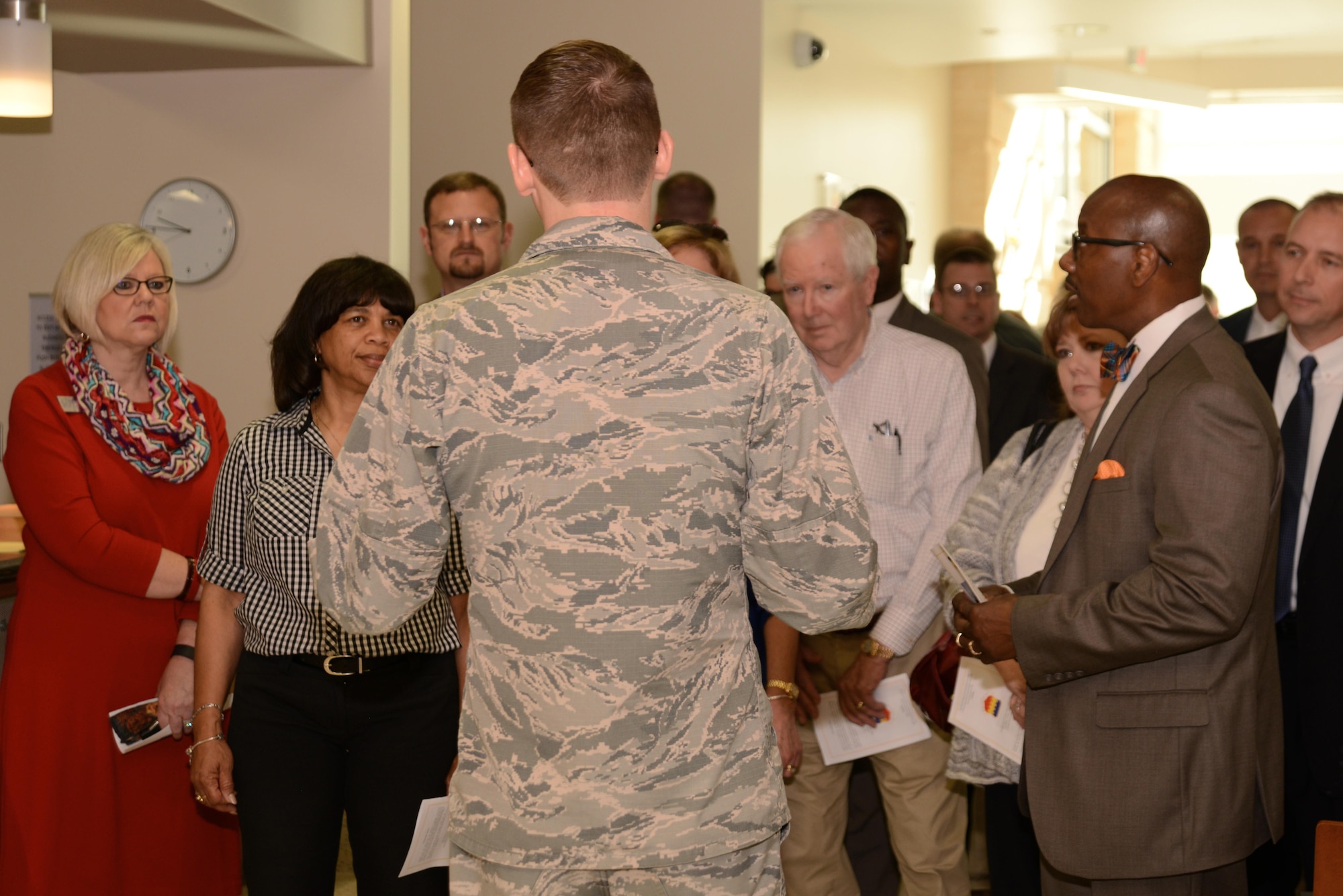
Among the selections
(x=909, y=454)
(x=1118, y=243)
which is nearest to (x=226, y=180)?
(x=909, y=454)

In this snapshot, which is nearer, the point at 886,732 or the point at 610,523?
the point at 610,523

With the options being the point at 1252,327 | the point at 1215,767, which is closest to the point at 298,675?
the point at 1215,767

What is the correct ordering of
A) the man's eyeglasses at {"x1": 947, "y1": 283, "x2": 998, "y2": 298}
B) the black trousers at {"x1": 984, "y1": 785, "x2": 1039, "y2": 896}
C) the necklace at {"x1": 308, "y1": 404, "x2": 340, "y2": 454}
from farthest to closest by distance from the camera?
the man's eyeglasses at {"x1": 947, "y1": 283, "x2": 998, "y2": 298}, the black trousers at {"x1": 984, "y1": 785, "x2": 1039, "y2": 896}, the necklace at {"x1": 308, "y1": 404, "x2": 340, "y2": 454}

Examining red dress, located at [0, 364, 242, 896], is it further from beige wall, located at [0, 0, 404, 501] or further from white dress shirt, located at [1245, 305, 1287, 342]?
white dress shirt, located at [1245, 305, 1287, 342]

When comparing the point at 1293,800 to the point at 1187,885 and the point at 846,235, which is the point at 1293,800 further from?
the point at 846,235

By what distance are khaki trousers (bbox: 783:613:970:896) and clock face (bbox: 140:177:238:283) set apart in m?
3.60

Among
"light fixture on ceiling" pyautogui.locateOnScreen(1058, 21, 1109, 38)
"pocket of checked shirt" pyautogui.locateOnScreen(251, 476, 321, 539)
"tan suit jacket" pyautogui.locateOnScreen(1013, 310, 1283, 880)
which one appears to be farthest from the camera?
"light fixture on ceiling" pyautogui.locateOnScreen(1058, 21, 1109, 38)

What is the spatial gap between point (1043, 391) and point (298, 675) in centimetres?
284

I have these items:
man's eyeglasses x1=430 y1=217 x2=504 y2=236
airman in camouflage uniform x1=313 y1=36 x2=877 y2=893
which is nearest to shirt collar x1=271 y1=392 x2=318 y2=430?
airman in camouflage uniform x1=313 y1=36 x2=877 y2=893

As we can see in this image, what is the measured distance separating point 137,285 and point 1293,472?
2.93 metres

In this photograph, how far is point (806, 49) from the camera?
22.0 ft

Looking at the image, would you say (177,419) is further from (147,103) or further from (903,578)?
(147,103)

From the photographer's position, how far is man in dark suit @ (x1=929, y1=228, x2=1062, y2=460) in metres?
4.20

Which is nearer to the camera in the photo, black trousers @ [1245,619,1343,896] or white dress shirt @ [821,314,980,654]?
black trousers @ [1245,619,1343,896]
